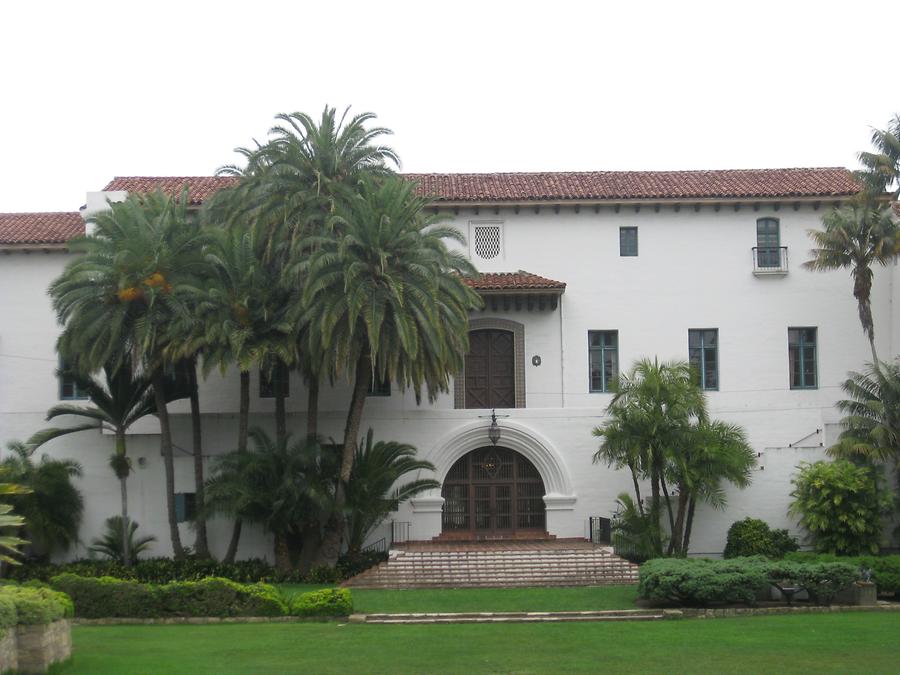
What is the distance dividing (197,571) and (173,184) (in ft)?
46.2

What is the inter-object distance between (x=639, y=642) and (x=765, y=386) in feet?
53.8

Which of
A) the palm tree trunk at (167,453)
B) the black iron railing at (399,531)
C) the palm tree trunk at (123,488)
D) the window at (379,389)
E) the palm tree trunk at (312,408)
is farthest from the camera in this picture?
the window at (379,389)

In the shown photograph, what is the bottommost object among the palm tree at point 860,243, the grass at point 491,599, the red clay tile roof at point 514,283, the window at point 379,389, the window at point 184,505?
the grass at point 491,599

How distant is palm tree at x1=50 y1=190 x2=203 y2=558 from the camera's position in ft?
98.7

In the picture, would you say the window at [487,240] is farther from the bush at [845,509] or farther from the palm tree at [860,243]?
the bush at [845,509]

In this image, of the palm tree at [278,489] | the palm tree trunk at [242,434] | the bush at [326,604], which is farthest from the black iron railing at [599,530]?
the palm tree trunk at [242,434]

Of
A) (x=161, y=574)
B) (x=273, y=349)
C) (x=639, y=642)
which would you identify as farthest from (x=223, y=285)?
(x=639, y=642)

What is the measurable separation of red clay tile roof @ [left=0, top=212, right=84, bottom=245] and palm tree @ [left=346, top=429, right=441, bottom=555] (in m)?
12.3

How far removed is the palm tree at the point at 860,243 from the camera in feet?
108

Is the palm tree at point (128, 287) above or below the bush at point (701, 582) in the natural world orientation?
above

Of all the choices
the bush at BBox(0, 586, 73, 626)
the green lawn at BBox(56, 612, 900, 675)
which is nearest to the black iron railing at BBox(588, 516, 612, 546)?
the green lawn at BBox(56, 612, 900, 675)

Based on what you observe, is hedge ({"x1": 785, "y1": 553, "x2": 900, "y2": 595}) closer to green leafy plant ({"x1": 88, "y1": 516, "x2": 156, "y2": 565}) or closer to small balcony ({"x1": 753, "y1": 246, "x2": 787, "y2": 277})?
small balcony ({"x1": 753, "y1": 246, "x2": 787, "y2": 277})

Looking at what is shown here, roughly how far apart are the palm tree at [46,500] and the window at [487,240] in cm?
1468

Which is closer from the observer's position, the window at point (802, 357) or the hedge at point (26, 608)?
the hedge at point (26, 608)
